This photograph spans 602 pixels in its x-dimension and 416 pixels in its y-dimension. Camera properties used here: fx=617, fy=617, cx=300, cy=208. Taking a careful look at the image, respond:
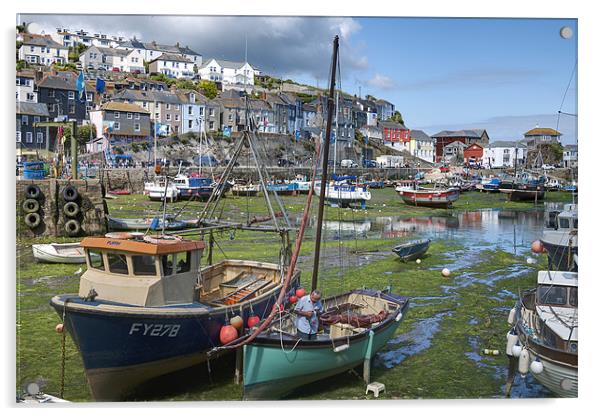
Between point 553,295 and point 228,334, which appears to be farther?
point 553,295

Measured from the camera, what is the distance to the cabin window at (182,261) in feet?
24.6

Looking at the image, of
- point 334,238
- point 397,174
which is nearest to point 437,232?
point 334,238

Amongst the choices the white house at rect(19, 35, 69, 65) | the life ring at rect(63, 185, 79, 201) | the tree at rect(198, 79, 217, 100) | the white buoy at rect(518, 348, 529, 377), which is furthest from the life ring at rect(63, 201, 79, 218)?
the tree at rect(198, 79, 217, 100)

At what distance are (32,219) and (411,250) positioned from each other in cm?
942

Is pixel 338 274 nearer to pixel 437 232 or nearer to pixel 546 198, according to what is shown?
pixel 437 232

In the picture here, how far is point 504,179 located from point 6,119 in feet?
124

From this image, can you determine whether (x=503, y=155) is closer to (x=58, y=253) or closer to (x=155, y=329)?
(x=58, y=253)

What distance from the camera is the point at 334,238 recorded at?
1995 centimetres

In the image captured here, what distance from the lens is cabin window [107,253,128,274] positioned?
7.23 metres

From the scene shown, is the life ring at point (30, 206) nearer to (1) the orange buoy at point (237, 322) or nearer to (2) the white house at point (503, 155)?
(1) the orange buoy at point (237, 322)

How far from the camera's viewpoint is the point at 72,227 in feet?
50.2

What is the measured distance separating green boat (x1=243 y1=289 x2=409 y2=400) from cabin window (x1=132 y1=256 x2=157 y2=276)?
142 cm

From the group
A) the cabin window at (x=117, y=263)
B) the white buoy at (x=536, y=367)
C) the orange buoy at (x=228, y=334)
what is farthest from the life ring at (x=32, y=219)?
the white buoy at (x=536, y=367)

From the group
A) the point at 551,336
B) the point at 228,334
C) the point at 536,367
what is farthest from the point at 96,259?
the point at 551,336
